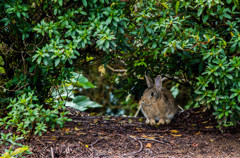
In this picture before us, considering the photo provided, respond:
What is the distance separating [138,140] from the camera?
416cm

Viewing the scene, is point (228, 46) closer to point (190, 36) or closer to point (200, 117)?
point (190, 36)

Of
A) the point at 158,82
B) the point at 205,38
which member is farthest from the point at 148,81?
the point at 205,38

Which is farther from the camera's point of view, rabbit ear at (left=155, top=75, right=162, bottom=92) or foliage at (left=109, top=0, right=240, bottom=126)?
rabbit ear at (left=155, top=75, right=162, bottom=92)

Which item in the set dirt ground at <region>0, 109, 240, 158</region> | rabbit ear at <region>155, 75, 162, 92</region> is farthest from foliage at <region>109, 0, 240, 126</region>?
rabbit ear at <region>155, 75, 162, 92</region>

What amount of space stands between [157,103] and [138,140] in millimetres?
931

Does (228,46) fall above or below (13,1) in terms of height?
below

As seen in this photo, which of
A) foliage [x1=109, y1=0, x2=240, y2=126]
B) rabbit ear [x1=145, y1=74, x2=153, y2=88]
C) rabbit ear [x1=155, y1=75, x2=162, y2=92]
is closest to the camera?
foliage [x1=109, y1=0, x2=240, y2=126]

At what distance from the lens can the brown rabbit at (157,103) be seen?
15.9 feet

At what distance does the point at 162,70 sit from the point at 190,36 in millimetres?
1382

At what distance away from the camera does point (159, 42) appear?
393 centimetres

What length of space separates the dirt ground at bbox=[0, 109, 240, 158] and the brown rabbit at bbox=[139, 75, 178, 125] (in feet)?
0.50

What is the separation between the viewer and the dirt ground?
3.74 metres

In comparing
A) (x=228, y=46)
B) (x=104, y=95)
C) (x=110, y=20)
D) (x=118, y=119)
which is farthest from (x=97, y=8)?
(x=104, y=95)

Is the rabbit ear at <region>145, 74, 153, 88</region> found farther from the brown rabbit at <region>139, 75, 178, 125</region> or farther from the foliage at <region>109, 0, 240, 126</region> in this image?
the foliage at <region>109, 0, 240, 126</region>
